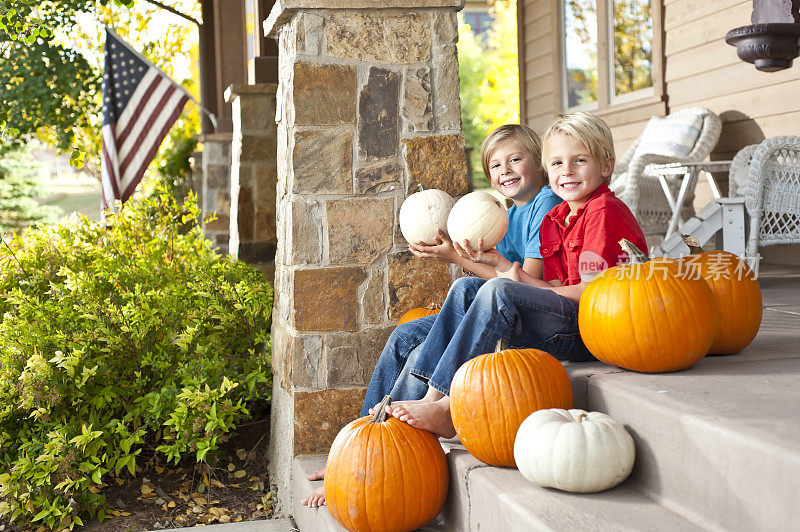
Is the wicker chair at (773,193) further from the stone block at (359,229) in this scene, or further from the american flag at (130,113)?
the american flag at (130,113)

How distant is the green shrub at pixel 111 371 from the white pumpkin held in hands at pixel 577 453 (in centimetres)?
161

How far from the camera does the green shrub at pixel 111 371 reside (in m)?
3.02

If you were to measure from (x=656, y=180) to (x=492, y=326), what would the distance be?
3.47 m

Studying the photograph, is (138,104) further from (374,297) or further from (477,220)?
(477,220)

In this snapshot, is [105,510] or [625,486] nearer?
[625,486]

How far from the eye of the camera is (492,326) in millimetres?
2271

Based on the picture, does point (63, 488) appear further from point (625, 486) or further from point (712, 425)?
point (712, 425)

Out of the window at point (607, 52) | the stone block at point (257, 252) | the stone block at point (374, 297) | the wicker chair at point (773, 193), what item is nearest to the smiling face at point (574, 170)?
the stone block at point (374, 297)

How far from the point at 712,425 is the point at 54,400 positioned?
254cm

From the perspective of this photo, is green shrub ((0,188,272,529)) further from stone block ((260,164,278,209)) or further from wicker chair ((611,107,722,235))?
wicker chair ((611,107,722,235))

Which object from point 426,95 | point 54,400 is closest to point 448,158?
point 426,95

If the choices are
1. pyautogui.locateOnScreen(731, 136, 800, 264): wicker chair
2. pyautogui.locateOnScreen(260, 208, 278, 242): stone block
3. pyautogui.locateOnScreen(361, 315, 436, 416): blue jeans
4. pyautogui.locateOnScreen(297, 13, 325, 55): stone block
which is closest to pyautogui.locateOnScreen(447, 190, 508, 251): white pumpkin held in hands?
pyautogui.locateOnScreen(361, 315, 436, 416): blue jeans

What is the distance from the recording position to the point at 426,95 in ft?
9.46

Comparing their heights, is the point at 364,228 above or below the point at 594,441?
above
